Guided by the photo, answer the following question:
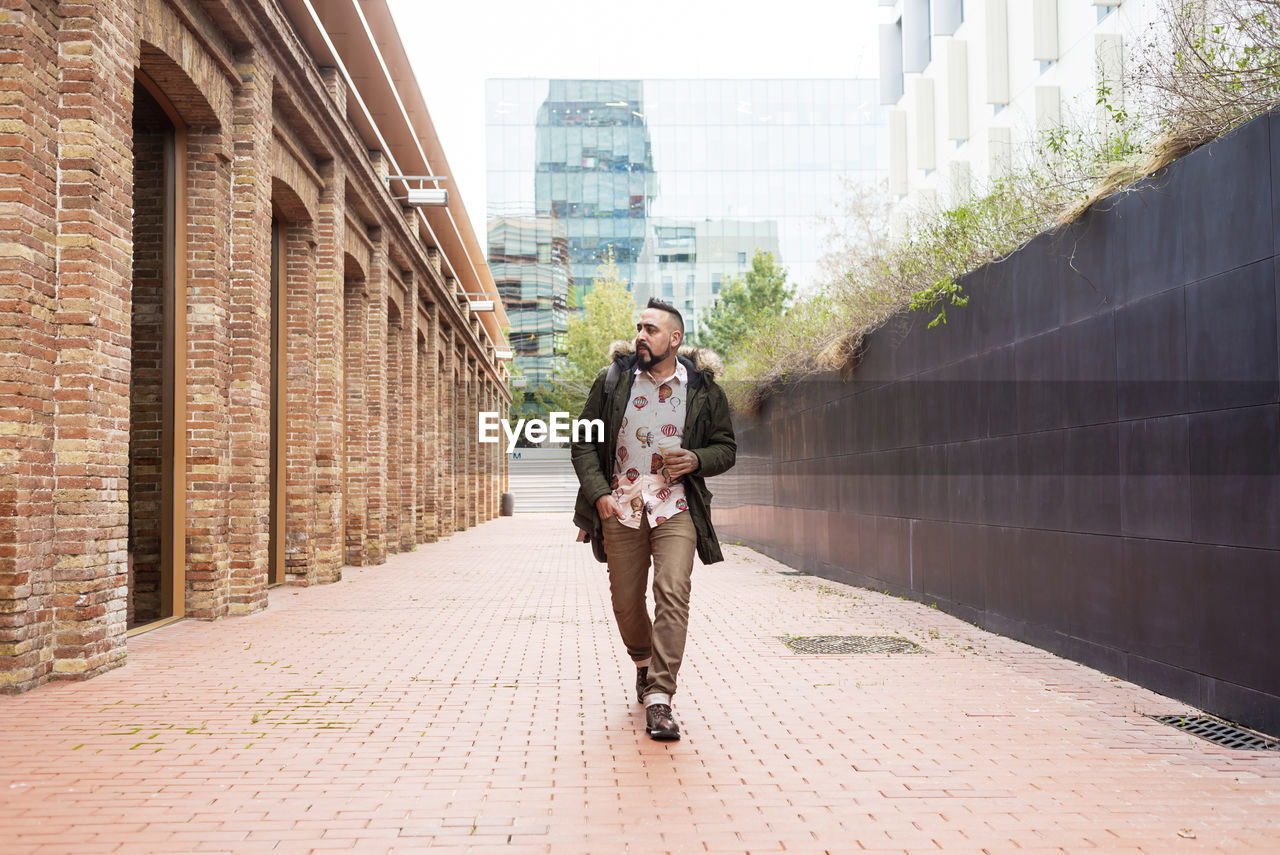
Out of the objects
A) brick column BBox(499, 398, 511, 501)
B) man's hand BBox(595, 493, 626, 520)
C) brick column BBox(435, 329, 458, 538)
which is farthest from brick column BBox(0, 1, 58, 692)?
brick column BBox(499, 398, 511, 501)

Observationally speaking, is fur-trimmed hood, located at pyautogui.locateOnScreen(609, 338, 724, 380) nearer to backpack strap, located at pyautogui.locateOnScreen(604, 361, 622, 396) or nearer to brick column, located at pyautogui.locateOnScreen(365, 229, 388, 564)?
backpack strap, located at pyautogui.locateOnScreen(604, 361, 622, 396)

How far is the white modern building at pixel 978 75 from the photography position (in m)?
17.1

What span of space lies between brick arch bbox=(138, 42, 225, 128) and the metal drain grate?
7773mm

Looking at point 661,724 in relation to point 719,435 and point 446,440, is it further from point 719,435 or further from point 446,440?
point 446,440

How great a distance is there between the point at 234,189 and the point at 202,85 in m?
1.16

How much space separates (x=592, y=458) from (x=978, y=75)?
19.2 metres

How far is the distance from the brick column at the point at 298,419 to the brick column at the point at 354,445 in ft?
9.28

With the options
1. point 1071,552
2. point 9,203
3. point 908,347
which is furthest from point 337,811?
point 908,347

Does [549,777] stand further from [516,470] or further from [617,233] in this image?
[617,233]

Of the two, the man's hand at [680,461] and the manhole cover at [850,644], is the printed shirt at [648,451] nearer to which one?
the man's hand at [680,461]

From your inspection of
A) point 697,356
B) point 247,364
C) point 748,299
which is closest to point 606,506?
point 697,356

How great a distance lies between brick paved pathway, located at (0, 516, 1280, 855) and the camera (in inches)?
141

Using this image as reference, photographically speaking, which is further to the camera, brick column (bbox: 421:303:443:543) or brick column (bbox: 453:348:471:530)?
brick column (bbox: 453:348:471:530)

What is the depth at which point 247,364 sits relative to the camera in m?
9.67
